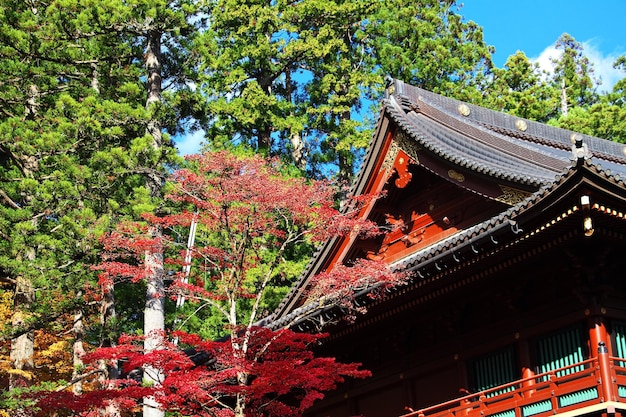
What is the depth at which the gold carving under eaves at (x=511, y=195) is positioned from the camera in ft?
41.4

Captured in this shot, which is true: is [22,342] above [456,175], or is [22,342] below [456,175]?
below

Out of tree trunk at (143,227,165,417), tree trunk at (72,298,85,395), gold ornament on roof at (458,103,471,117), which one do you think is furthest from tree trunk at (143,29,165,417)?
gold ornament on roof at (458,103,471,117)

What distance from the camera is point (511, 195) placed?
12.8m

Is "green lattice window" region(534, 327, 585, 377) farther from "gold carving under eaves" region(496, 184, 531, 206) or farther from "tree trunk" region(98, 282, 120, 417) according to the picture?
"tree trunk" region(98, 282, 120, 417)

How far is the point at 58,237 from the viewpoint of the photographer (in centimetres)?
2119

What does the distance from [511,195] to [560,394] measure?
134 inches

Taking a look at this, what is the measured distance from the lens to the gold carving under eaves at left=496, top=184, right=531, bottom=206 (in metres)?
12.6

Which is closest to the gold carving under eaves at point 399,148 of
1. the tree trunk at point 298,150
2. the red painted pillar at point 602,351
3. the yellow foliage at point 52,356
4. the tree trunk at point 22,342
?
the red painted pillar at point 602,351

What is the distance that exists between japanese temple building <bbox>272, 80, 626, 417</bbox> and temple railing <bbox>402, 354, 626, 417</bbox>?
0.02m

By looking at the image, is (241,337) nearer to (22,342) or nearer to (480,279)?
(480,279)

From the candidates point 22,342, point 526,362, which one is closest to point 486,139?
point 526,362

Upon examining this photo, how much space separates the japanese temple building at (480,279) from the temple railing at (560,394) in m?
0.02

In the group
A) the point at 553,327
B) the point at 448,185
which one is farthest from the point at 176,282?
the point at 553,327

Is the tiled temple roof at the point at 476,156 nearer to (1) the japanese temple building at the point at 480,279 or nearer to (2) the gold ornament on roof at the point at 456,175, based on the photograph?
(1) the japanese temple building at the point at 480,279
